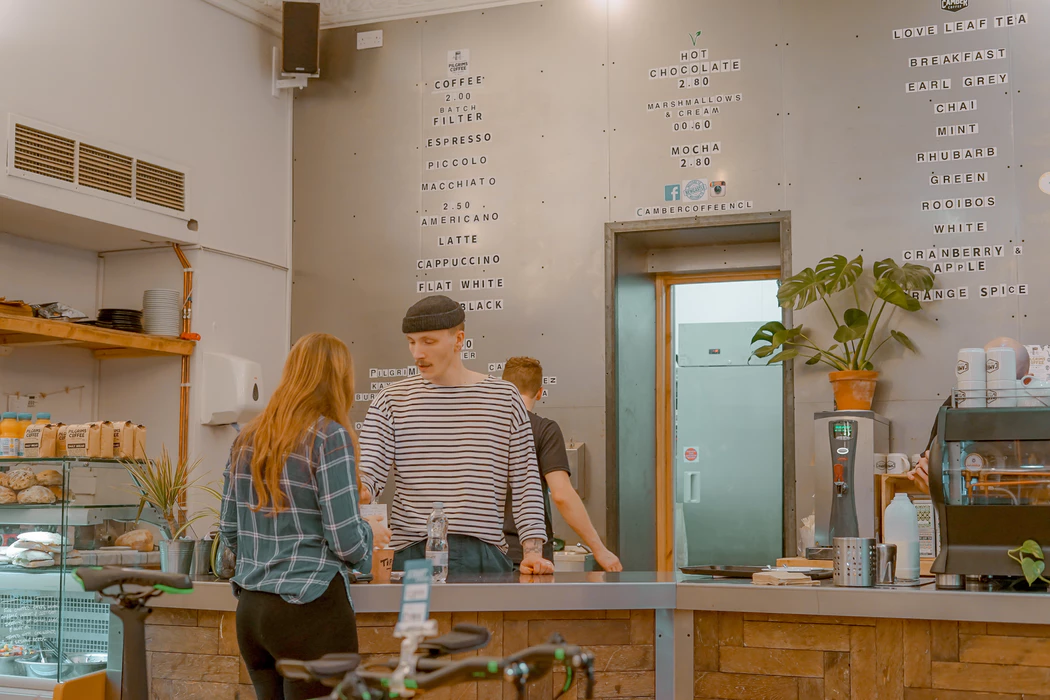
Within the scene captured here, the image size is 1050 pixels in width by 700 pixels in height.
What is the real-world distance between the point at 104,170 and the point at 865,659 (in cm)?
417

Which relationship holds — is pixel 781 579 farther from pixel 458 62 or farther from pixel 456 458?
pixel 458 62

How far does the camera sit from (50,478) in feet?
Result: 9.99

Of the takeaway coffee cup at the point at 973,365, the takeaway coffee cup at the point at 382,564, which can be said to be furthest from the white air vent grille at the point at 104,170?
the takeaway coffee cup at the point at 973,365

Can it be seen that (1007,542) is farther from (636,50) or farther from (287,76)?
(287,76)

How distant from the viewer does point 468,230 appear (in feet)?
19.5

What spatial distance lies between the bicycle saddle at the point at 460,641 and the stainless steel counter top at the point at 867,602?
1354 mm

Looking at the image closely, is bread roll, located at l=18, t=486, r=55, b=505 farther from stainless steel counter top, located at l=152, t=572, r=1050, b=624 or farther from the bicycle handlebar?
the bicycle handlebar

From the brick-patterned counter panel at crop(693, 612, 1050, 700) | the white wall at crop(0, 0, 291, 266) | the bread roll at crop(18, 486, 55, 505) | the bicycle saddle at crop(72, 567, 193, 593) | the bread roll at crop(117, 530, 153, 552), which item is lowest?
the brick-patterned counter panel at crop(693, 612, 1050, 700)

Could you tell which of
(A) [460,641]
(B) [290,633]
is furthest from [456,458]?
(A) [460,641]

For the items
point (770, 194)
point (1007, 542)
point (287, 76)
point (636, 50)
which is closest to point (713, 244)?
point (770, 194)

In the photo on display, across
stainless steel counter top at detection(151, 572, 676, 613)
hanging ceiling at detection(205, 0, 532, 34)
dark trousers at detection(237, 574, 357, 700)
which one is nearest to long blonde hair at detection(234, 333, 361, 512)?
dark trousers at detection(237, 574, 357, 700)

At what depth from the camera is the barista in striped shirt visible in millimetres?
2904

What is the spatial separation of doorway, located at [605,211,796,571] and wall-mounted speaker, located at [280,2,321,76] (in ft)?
6.63

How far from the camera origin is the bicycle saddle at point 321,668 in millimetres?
1267
